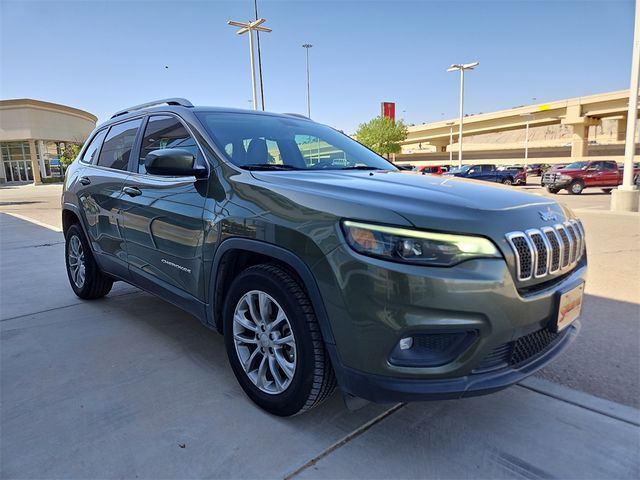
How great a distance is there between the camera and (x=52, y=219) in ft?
44.7

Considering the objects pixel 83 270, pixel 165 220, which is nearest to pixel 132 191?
pixel 165 220

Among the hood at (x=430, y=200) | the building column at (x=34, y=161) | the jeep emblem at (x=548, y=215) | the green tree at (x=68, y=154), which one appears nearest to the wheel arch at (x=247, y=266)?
the hood at (x=430, y=200)

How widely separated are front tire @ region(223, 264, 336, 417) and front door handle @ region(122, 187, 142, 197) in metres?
1.40

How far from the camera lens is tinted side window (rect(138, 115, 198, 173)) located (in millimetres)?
3186

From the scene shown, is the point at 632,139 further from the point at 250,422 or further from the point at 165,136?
the point at 250,422

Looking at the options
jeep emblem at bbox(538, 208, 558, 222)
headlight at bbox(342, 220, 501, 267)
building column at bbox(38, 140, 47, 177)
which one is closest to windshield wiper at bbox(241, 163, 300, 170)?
headlight at bbox(342, 220, 501, 267)

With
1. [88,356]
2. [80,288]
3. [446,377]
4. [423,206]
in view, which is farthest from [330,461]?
[80,288]

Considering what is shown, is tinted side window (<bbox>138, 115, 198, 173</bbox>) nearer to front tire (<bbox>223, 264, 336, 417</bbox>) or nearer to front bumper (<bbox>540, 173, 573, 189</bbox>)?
front tire (<bbox>223, 264, 336, 417</bbox>)

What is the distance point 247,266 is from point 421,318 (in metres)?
1.19

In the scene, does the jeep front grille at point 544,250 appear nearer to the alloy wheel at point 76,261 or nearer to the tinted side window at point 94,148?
the tinted side window at point 94,148

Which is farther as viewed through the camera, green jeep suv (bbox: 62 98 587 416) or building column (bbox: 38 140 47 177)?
building column (bbox: 38 140 47 177)

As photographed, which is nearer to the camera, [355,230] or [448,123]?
[355,230]

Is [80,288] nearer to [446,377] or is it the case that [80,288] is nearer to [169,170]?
[169,170]

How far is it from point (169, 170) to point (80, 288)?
274 centimetres
